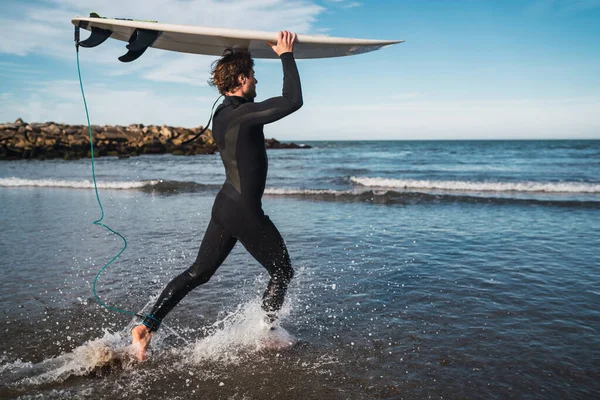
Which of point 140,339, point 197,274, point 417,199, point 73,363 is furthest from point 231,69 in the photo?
point 417,199

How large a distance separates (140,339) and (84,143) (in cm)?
3832

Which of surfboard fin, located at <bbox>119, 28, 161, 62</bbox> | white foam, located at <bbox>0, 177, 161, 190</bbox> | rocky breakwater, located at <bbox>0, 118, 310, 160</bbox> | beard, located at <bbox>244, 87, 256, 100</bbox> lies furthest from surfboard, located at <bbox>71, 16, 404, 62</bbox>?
rocky breakwater, located at <bbox>0, 118, 310, 160</bbox>

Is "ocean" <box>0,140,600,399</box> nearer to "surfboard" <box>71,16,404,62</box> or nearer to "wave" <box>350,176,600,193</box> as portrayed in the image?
"surfboard" <box>71,16,404,62</box>

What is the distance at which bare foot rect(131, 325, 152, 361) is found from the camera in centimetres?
317

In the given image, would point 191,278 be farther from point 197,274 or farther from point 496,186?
point 496,186

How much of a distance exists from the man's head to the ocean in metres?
1.90

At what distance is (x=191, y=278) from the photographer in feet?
10.6

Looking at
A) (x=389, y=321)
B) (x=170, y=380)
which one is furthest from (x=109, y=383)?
(x=389, y=321)

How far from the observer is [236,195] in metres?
3.08

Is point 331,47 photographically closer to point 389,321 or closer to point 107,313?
point 389,321

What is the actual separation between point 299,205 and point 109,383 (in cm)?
857

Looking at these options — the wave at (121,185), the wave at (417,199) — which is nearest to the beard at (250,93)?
the wave at (417,199)

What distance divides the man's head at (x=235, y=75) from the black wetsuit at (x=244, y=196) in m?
0.07

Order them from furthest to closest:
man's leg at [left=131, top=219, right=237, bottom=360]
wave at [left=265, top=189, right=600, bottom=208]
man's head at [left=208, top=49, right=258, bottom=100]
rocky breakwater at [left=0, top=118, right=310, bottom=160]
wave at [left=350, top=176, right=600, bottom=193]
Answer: rocky breakwater at [left=0, top=118, right=310, bottom=160], wave at [left=350, top=176, right=600, bottom=193], wave at [left=265, top=189, right=600, bottom=208], man's leg at [left=131, top=219, right=237, bottom=360], man's head at [left=208, top=49, right=258, bottom=100]
